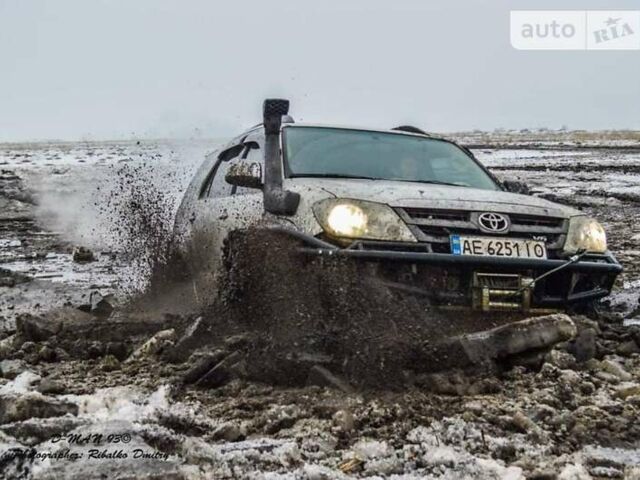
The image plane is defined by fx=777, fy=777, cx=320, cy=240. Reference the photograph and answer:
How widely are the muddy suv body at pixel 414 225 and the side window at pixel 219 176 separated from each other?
630mm

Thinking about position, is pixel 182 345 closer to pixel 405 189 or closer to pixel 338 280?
pixel 338 280

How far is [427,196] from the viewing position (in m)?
4.56

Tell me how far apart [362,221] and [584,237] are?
146cm

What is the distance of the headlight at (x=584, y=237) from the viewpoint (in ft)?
15.4

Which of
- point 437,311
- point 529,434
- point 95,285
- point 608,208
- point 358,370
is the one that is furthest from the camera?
point 608,208

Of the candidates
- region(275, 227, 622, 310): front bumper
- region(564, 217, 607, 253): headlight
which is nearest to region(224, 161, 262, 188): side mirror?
region(275, 227, 622, 310): front bumper

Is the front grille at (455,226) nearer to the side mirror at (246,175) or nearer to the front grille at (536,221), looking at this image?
the front grille at (536,221)

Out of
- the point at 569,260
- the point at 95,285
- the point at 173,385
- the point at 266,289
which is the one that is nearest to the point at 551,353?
the point at 569,260

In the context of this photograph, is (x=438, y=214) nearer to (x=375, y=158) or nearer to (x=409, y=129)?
(x=375, y=158)

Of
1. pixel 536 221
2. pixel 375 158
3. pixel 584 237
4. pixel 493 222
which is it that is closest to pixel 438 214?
pixel 493 222

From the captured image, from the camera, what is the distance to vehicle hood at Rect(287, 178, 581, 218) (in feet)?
14.6

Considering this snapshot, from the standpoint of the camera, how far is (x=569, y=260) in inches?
179

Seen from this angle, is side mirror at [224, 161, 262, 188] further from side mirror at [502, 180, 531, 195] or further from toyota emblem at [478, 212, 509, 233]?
side mirror at [502, 180, 531, 195]

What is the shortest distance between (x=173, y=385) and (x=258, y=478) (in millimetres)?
1305
